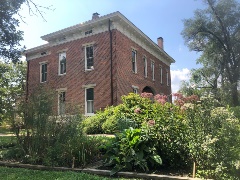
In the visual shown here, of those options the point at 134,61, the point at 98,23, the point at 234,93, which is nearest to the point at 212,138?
the point at 98,23

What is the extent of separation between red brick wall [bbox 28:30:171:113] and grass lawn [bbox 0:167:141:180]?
12.3 metres

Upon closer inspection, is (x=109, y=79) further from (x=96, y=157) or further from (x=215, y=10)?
(x=215, y=10)

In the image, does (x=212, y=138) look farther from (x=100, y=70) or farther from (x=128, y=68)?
(x=128, y=68)

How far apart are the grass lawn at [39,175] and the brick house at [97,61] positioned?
10838 millimetres

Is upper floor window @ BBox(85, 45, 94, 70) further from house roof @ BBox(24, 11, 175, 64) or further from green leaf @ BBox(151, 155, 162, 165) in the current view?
green leaf @ BBox(151, 155, 162, 165)

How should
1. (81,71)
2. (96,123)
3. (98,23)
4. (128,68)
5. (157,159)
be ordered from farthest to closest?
(81,71)
(128,68)
(98,23)
(96,123)
(157,159)

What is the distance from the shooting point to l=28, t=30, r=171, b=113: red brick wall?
20.2 meters

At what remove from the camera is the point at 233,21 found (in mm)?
28703

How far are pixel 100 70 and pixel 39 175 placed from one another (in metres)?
15.1

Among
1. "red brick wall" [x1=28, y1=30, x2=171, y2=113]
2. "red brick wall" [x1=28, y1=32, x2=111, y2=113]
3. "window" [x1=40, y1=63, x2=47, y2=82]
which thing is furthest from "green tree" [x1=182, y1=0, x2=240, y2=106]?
"window" [x1=40, y1=63, x2=47, y2=82]

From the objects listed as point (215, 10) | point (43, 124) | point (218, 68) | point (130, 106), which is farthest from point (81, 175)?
point (218, 68)

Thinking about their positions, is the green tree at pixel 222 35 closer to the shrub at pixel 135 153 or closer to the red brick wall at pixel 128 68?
the red brick wall at pixel 128 68

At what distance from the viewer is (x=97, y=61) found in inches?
837

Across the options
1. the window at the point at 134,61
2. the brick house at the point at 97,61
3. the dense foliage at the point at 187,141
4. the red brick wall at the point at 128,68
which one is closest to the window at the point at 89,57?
the brick house at the point at 97,61
